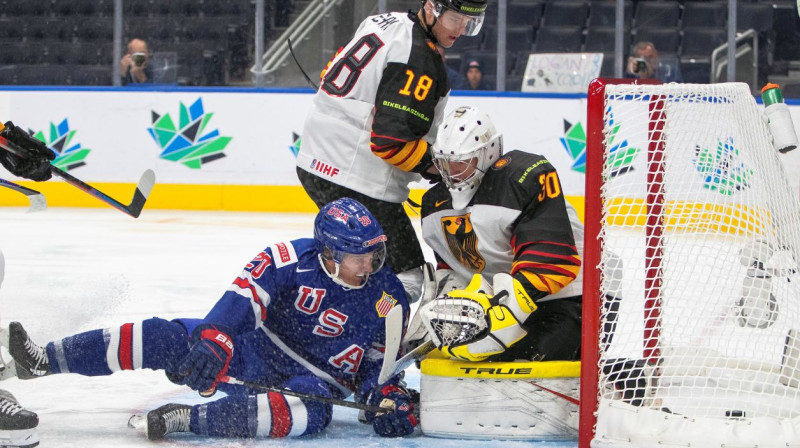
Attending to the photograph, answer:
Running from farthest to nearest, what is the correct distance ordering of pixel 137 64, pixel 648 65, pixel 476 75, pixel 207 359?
pixel 137 64 < pixel 476 75 < pixel 648 65 < pixel 207 359

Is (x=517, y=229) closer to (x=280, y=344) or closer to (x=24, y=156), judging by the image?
(x=280, y=344)

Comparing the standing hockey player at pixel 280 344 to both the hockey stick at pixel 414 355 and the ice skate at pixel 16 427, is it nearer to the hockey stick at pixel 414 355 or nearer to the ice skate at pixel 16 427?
the hockey stick at pixel 414 355

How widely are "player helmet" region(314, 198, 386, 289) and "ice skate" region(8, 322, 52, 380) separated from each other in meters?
0.70

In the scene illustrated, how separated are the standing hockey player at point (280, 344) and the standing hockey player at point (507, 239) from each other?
21 centimetres

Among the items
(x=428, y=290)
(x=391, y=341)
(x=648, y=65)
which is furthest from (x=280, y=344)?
(x=648, y=65)

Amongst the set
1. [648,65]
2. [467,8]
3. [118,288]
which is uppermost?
[467,8]

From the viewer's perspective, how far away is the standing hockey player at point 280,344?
240 centimetres

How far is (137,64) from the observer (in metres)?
7.56

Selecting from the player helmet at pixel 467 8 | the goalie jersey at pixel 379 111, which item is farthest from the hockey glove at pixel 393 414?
the player helmet at pixel 467 8

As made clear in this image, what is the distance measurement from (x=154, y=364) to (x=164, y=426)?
190 mm

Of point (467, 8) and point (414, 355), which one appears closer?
point (414, 355)

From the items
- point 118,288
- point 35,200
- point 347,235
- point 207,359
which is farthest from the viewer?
point 118,288

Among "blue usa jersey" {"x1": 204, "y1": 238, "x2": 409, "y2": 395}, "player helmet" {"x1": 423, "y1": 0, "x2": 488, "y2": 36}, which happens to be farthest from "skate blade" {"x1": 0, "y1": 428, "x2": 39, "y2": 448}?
"player helmet" {"x1": 423, "y1": 0, "x2": 488, "y2": 36}

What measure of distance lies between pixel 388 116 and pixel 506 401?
2.64ft
